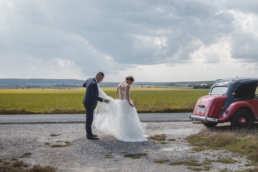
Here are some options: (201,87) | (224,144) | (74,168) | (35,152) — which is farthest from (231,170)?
(201,87)

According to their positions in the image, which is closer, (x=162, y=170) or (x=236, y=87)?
(x=162, y=170)

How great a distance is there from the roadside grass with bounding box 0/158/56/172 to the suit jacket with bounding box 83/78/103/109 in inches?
131

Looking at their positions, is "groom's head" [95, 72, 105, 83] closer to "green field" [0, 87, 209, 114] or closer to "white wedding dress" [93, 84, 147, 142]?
"white wedding dress" [93, 84, 147, 142]

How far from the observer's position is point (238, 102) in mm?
12430

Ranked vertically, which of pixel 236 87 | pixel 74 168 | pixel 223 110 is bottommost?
pixel 74 168

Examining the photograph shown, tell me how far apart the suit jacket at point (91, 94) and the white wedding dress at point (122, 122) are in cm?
79

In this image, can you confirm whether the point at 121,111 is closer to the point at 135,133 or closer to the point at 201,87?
the point at 135,133

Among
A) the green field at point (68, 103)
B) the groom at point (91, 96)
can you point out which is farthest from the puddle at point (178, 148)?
the green field at point (68, 103)

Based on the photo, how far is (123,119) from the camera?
10805 millimetres

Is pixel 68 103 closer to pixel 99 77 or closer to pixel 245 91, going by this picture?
pixel 245 91

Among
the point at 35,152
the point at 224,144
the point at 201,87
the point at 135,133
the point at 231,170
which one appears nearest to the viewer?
the point at 231,170

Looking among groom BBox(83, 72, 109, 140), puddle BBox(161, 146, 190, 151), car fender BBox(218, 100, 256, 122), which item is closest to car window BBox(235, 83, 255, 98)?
car fender BBox(218, 100, 256, 122)

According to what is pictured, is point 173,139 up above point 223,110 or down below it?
below

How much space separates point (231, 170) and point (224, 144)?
9.03 ft
